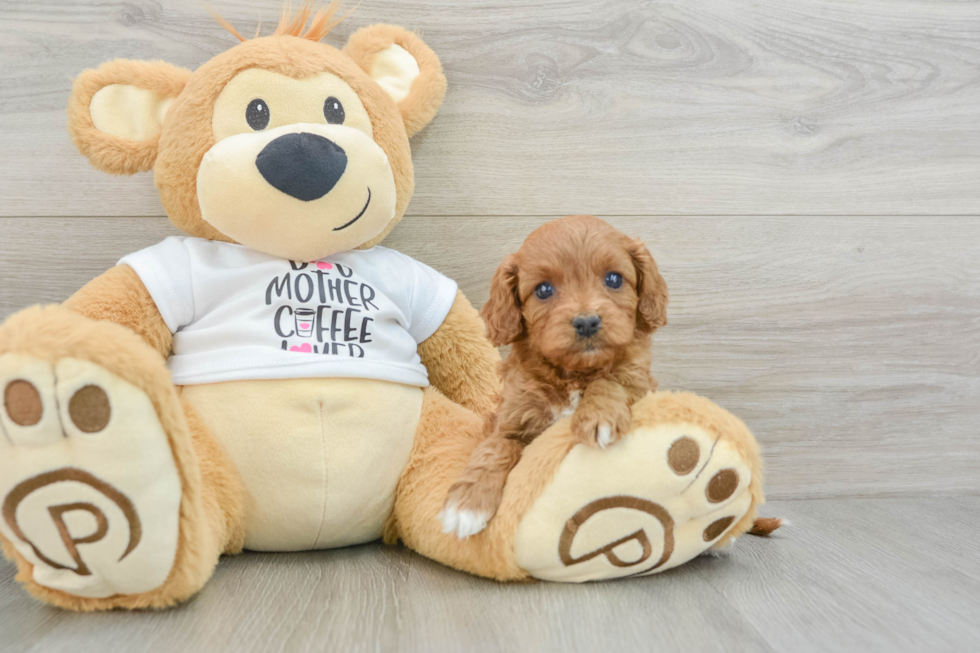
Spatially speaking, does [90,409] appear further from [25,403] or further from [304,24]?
[304,24]

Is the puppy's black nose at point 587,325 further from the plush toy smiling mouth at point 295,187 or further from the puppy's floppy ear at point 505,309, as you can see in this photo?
the plush toy smiling mouth at point 295,187

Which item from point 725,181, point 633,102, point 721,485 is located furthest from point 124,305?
point 725,181

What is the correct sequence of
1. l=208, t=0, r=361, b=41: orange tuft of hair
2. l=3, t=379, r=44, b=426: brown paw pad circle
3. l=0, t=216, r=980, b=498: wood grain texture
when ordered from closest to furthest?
l=3, t=379, r=44, b=426: brown paw pad circle < l=208, t=0, r=361, b=41: orange tuft of hair < l=0, t=216, r=980, b=498: wood grain texture

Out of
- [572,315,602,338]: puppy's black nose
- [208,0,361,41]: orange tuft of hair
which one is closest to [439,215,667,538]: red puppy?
[572,315,602,338]: puppy's black nose

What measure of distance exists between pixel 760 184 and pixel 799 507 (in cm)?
58

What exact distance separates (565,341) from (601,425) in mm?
104

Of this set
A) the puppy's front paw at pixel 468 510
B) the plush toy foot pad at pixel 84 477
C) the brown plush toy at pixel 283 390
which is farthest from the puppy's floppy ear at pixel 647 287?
the plush toy foot pad at pixel 84 477

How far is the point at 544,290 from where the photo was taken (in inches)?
33.2

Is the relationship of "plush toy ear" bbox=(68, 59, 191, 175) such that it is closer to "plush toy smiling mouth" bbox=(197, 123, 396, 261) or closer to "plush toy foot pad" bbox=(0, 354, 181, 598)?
"plush toy smiling mouth" bbox=(197, 123, 396, 261)

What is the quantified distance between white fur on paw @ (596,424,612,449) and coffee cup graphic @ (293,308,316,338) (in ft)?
1.33

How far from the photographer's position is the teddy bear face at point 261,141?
0.91 meters

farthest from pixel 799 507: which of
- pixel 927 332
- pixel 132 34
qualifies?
pixel 132 34

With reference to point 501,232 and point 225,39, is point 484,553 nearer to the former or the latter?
point 501,232

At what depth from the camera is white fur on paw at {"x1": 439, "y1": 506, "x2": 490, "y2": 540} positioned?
0.83 meters
